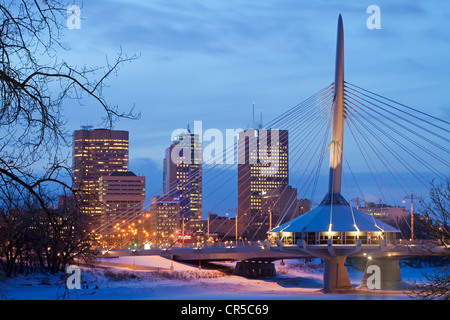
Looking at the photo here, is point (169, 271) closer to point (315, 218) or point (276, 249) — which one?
point (276, 249)

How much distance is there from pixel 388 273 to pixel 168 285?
26720 mm

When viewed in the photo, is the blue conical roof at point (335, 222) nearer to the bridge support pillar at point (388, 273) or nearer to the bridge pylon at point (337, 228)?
the bridge pylon at point (337, 228)

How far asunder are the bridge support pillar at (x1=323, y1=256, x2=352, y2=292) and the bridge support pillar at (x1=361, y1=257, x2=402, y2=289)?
740cm

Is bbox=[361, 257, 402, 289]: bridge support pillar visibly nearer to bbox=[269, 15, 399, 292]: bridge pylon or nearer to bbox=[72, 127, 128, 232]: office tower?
bbox=[269, 15, 399, 292]: bridge pylon

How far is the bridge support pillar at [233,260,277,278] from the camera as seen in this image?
84.3 m

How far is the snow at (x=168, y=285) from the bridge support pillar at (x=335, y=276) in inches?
52.9

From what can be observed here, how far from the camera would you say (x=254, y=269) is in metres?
84.7

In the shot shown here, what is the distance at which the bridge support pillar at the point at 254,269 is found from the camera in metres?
84.3
